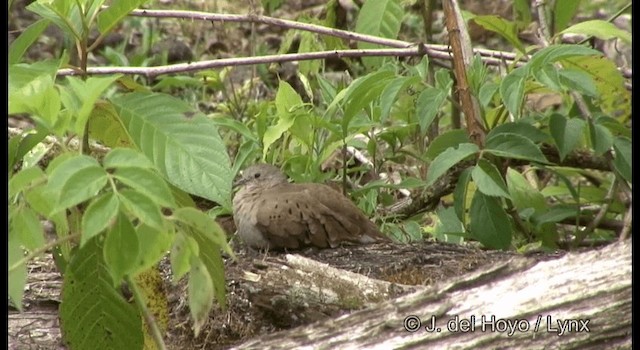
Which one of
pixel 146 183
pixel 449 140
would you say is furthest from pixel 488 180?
pixel 146 183

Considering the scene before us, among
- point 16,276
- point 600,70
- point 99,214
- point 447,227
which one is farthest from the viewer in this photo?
point 447,227

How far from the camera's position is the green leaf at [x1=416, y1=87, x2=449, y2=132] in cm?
369

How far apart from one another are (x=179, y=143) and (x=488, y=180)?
53.1 inches

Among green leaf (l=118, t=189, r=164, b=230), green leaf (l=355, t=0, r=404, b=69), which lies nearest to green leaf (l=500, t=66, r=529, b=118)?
green leaf (l=355, t=0, r=404, b=69)

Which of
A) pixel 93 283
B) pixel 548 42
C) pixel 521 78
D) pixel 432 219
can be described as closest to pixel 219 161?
pixel 93 283

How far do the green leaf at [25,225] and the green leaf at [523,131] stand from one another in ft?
6.55

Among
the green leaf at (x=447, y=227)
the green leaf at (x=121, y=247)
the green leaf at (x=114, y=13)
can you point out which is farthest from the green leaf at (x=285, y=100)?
the green leaf at (x=121, y=247)

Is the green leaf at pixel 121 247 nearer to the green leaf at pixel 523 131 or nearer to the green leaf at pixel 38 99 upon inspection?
A: the green leaf at pixel 38 99

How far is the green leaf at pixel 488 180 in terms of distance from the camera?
362 centimetres

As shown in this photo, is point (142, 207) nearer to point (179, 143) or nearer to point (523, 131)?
point (179, 143)

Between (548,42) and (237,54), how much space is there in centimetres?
361

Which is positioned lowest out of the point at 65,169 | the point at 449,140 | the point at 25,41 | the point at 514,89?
the point at 449,140

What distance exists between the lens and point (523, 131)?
3.94 metres

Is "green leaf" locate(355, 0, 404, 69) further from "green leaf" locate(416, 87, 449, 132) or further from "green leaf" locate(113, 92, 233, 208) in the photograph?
"green leaf" locate(113, 92, 233, 208)
